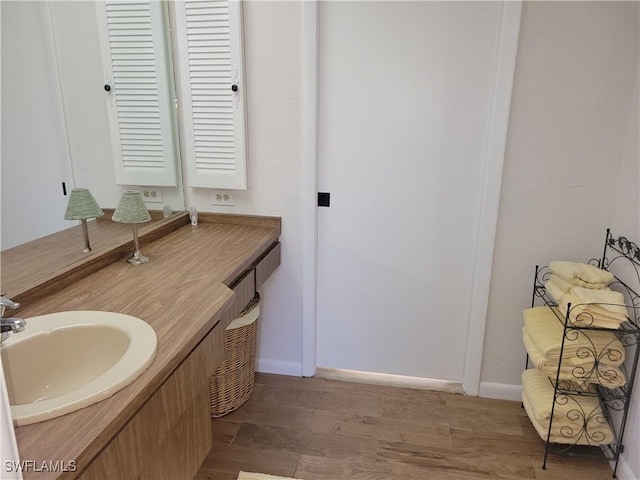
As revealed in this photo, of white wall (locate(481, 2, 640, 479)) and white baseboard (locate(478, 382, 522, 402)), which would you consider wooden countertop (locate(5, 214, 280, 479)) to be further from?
white baseboard (locate(478, 382, 522, 402))

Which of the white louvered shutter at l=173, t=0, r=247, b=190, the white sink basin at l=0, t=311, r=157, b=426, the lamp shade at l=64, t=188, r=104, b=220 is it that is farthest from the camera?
the white louvered shutter at l=173, t=0, r=247, b=190

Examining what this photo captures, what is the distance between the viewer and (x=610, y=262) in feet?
6.86

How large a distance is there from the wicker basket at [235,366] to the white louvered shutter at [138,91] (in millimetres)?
812

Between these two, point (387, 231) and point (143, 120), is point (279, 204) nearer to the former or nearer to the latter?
point (387, 231)

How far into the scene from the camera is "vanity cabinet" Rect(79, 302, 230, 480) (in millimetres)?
956

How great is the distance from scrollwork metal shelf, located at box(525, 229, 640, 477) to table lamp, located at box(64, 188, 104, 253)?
189cm

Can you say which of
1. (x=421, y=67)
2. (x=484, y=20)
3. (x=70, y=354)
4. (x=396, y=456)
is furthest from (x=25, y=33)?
(x=396, y=456)

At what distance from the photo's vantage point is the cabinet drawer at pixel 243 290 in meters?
1.80

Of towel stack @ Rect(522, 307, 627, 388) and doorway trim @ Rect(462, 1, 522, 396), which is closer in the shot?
towel stack @ Rect(522, 307, 627, 388)

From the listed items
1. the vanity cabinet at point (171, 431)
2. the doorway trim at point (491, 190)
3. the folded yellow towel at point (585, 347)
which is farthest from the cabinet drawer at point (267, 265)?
the folded yellow towel at point (585, 347)

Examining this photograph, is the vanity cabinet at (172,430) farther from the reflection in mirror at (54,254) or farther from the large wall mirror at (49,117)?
the large wall mirror at (49,117)

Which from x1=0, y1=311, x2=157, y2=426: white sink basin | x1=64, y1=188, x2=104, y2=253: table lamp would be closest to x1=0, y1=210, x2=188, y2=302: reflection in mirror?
x1=64, y1=188, x2=104, y2=253: table lamp

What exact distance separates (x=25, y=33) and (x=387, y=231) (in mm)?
1699

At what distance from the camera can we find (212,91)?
2234 millimetres
